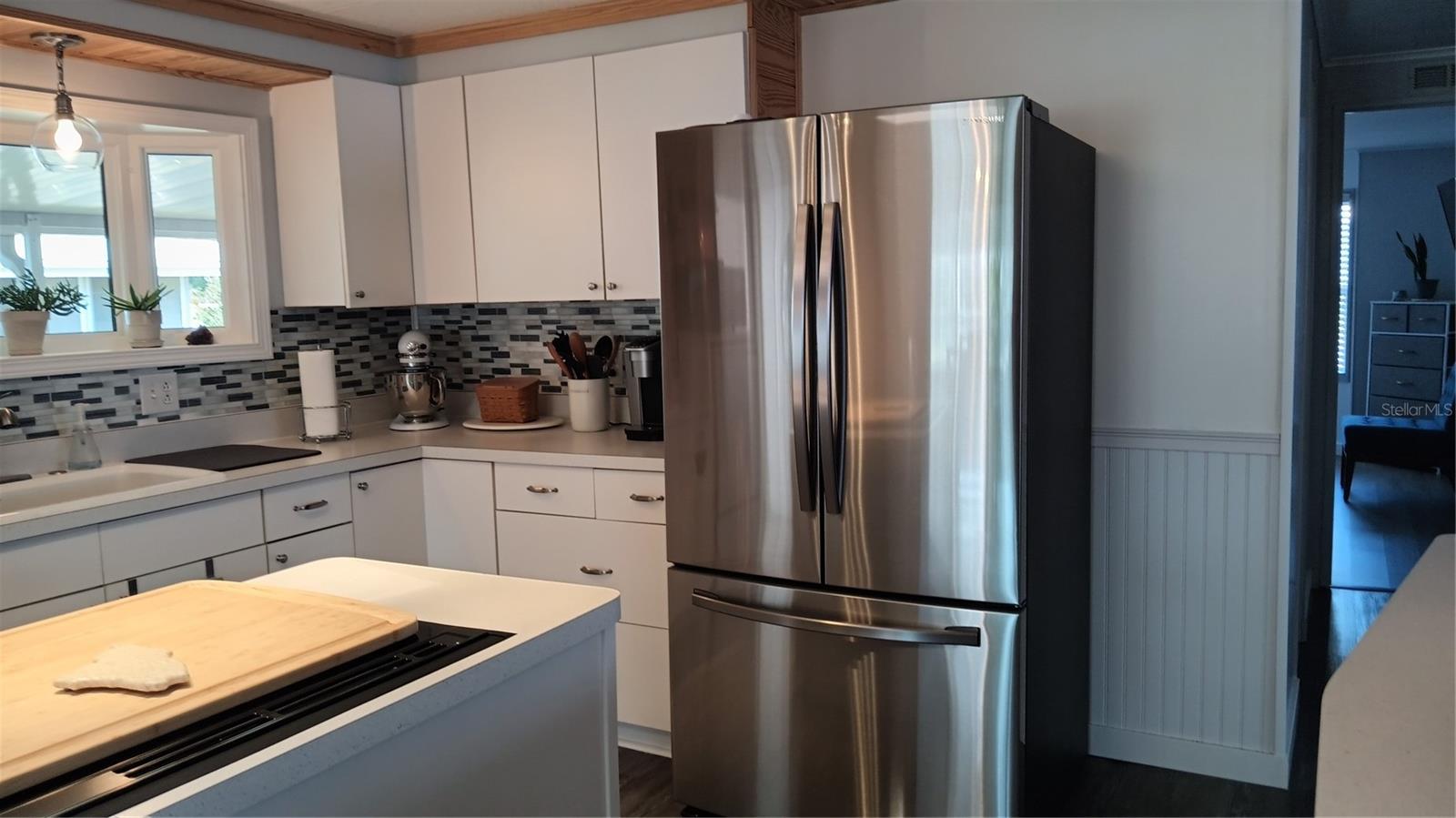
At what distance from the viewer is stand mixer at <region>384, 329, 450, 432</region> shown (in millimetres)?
3650

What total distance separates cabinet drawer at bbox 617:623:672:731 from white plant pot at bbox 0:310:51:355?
1.79 meters

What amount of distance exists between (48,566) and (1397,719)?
2.55 m

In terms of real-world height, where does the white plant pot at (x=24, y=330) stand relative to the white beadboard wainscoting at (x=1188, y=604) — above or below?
above

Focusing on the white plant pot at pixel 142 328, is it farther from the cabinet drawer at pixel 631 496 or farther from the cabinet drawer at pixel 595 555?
the cabinet drawer at pixel 631 496

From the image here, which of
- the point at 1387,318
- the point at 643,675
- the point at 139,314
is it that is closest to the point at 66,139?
the point at 139,314

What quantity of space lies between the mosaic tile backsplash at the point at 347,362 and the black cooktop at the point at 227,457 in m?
0.14

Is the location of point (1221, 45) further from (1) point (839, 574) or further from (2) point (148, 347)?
(2) point (148, 347)

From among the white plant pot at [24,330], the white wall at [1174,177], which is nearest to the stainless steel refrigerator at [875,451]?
the white wall at [1174,177]

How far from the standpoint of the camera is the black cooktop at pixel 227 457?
2.97 meters

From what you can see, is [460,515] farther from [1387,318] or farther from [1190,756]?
[1387,318]

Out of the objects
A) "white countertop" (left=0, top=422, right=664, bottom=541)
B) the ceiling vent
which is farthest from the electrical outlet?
the ceiling vent

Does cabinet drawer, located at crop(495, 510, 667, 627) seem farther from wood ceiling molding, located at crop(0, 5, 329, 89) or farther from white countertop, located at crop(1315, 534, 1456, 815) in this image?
white countertop, located at crop(1315, 534, 1456, 815)

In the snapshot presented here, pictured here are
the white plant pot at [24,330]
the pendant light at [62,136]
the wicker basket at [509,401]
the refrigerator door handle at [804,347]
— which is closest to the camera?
the refrigerator door handle at [804,347]

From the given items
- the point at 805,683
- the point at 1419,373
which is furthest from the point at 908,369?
the point at 1419,373
